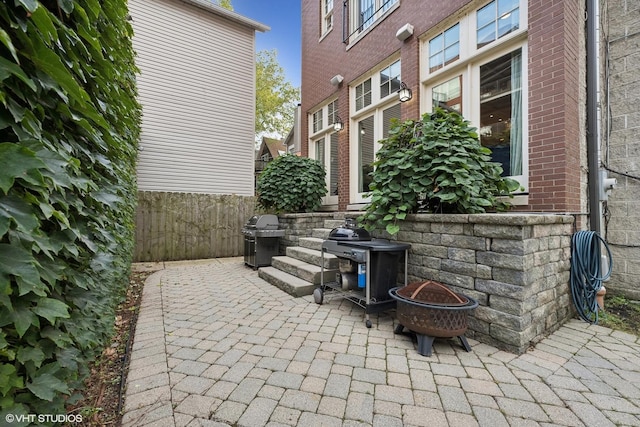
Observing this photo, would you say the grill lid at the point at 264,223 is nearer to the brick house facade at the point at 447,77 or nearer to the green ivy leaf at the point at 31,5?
the brick house facade at the point at 447,77

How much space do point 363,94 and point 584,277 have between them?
4.90 m

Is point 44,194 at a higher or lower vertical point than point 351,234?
higher

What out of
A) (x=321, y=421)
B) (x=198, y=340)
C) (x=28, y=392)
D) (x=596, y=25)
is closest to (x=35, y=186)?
(x=28, y=392)

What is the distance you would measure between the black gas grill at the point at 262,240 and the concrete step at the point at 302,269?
599 mm

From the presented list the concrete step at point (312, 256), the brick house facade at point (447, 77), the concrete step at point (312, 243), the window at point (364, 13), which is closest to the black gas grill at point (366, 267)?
the concrete step at point (312, 256)

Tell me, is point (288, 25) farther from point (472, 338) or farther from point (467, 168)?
point (472, 338)

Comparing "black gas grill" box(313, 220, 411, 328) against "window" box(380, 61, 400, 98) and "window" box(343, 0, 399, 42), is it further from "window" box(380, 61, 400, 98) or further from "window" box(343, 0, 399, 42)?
"window" box(343, 0, 399, 42)

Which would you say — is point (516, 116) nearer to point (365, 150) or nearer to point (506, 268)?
point (506, 268)

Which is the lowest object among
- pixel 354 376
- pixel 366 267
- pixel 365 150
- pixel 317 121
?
pixel 354 376

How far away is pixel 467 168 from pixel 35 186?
3.12 metres

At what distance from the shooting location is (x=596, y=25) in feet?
10.9

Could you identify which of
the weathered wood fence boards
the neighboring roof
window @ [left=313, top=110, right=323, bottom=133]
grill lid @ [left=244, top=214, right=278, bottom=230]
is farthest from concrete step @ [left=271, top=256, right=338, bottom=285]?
the neighboring roof

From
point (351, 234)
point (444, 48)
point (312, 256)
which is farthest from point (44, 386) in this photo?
point (444, 48)

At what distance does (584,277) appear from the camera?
9.55 ft
